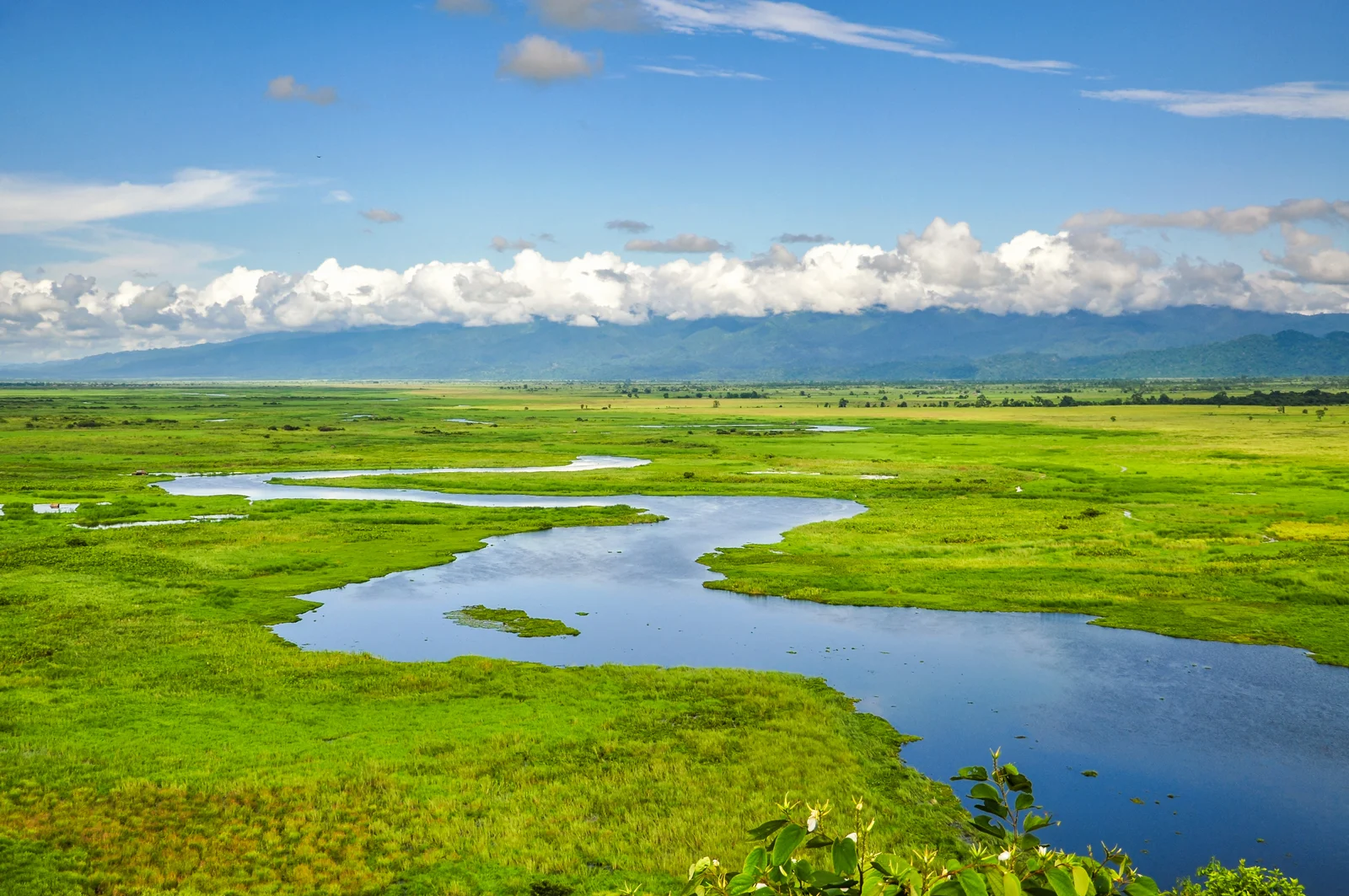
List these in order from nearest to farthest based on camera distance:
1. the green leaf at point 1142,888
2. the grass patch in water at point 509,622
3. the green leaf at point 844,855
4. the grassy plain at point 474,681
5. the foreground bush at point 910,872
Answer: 1. the green leaf at point 1142,888
2. the foreground bush at point 910,872
3. the green leaf at point 844,855
4. the grassy plain at point 474,681
5. the grass patch in water at point 509,622

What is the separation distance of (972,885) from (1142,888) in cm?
79

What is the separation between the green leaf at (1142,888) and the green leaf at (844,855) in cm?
132

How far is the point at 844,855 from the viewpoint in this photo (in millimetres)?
4934

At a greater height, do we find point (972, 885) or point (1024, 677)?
point (972, 885)

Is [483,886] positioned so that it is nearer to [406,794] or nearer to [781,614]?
[406,794]

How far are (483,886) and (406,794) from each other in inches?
189

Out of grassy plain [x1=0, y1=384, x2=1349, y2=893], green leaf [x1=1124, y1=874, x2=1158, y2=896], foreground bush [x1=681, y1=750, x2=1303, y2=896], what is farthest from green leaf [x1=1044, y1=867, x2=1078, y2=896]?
grassy plain [x1=0, y1=384, x2=1349, y2=893]

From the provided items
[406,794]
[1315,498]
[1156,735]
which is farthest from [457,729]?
[1315,498]

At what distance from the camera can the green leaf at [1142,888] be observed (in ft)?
14.9

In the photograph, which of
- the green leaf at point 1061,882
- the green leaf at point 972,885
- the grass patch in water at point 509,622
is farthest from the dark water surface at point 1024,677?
the green leaf at point 972,885

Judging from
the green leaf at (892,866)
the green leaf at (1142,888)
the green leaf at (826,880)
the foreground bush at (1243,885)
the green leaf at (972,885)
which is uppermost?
the green leaf at (1142,888)

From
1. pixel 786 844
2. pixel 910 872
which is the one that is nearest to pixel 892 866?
pixel 910 872

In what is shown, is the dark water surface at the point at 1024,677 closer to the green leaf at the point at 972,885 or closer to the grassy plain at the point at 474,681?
the grassy plain at the point at 474,681

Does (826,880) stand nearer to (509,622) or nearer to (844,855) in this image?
(844,855)
